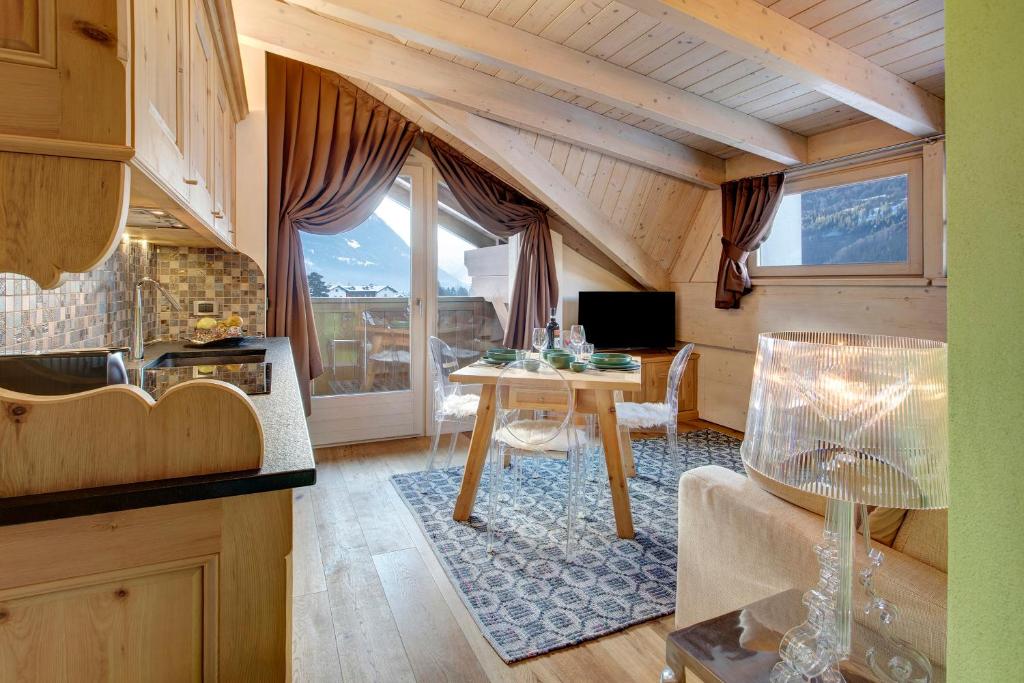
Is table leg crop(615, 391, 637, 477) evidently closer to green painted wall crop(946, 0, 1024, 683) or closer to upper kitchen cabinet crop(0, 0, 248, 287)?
green painted wall crop(946, 0, 1024, 683)

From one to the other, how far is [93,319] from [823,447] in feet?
7.89

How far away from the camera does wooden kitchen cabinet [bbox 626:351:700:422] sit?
4566 mm

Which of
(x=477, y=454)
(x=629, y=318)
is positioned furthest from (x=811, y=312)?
(x=477, y=454)

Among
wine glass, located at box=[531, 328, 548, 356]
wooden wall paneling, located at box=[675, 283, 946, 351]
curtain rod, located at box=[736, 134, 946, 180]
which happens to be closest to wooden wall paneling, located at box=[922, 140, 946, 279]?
curtain rod, located at box=[736, 134, 946, 180]

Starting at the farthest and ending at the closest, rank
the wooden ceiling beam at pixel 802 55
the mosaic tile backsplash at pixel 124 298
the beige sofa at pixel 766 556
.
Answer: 1. the wooden ceiling beam at pixel 802 55
2. the mosaic tile backsplash at pixel 124 298
3. the beige sofa at pixel 766 556

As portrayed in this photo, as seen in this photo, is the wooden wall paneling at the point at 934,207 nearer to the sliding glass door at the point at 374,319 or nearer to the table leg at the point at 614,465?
the table leg at the point at 614,465

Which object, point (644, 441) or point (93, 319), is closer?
point (93, 319)

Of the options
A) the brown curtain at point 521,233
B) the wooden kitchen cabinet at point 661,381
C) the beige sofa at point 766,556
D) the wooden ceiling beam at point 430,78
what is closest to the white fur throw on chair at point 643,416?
the wooden kitchen cabinet at point 661,381

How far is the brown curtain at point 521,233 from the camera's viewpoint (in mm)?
4230

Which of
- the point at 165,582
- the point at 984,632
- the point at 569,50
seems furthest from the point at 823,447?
the point at 569,50

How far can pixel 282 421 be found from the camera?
1.30 metres

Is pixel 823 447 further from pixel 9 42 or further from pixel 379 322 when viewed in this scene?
pixel 379 322

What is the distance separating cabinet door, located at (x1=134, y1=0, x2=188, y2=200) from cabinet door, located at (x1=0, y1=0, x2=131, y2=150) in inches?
2.3

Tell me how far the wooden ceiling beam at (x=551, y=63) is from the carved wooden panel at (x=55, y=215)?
2040mm
